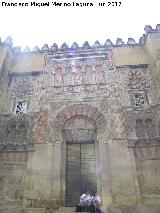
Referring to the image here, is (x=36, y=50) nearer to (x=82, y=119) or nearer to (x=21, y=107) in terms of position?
(x=21, y=107)

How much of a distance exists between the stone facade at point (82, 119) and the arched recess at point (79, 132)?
43mm

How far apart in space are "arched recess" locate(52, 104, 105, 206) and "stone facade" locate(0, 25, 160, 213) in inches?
1.7

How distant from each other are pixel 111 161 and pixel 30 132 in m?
3.65

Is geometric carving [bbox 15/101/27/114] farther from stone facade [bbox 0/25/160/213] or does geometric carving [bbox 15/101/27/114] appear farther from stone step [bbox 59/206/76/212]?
stone step [bbox 59/206/76/212]

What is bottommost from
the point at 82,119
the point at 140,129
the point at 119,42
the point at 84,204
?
the point at 84,204

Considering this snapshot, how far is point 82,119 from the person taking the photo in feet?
36.3

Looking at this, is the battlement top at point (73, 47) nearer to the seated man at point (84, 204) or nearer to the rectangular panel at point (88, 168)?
the rectangular panel at point (88, 168)

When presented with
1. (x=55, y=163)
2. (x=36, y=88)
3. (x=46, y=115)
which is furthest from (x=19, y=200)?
(x=36, y=88)

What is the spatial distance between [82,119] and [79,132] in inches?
25.4

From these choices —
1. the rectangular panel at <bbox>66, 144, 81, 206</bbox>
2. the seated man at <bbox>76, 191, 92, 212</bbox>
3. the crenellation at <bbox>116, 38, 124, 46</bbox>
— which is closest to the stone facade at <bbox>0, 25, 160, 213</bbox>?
the crenellation at <bbox>116, 38, 124, 46</bbox>

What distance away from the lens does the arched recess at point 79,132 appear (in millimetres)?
10234

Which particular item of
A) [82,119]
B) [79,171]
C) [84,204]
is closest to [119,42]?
[82,119]

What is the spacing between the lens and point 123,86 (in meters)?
11.8

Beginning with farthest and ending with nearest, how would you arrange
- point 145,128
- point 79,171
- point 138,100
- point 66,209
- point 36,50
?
point 36,50 → point 138,100 → point 145,128 → point 79,171 → point 66,209
